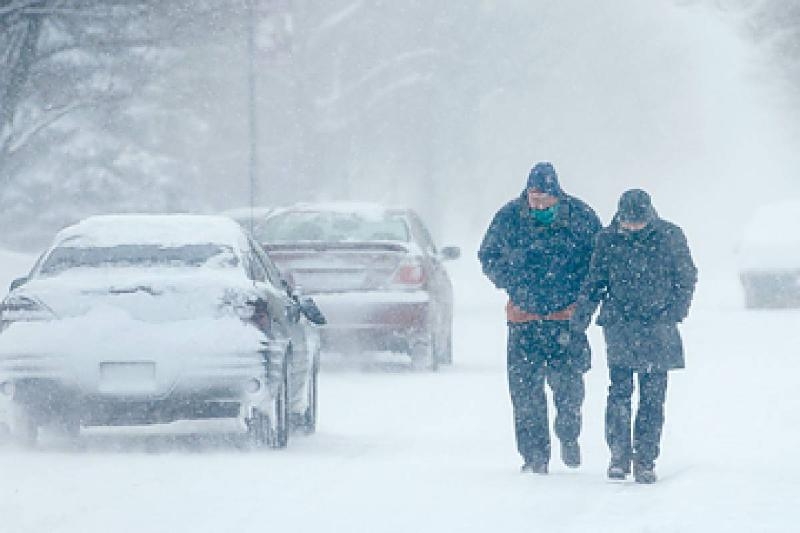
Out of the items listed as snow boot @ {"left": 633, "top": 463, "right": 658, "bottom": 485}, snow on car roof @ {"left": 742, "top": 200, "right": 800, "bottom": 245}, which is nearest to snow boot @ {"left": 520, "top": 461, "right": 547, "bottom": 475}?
snow boot @ {"left": 633, "top": 463, "right": 658, "bottom": 485}

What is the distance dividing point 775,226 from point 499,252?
69.9 feet

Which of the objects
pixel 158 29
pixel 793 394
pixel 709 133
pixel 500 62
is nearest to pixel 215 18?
pixel 158 29

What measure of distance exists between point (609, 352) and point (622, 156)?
7552 centimetres

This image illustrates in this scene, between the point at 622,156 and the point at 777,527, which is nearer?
the point at 777,527

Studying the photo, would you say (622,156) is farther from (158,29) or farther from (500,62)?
(158,29)

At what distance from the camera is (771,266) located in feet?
101

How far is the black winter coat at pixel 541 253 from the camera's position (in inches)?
428

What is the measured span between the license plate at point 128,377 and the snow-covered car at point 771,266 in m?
19.9

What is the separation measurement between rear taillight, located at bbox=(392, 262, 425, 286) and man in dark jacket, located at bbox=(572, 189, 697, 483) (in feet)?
27.3

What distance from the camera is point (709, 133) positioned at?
105500 mm

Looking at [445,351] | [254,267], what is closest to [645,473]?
[254,267]

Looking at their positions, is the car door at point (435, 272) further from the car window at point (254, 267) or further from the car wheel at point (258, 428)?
the car wheel at point (258, 428)

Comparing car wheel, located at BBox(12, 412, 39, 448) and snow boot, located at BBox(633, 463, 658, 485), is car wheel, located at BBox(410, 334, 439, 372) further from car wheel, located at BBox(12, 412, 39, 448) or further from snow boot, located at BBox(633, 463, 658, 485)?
snow boot, located at BBox(633, 463, 658, 485)

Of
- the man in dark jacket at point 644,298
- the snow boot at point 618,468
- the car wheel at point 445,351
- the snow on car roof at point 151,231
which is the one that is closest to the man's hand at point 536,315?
the man in dark jacket at point 644,298
